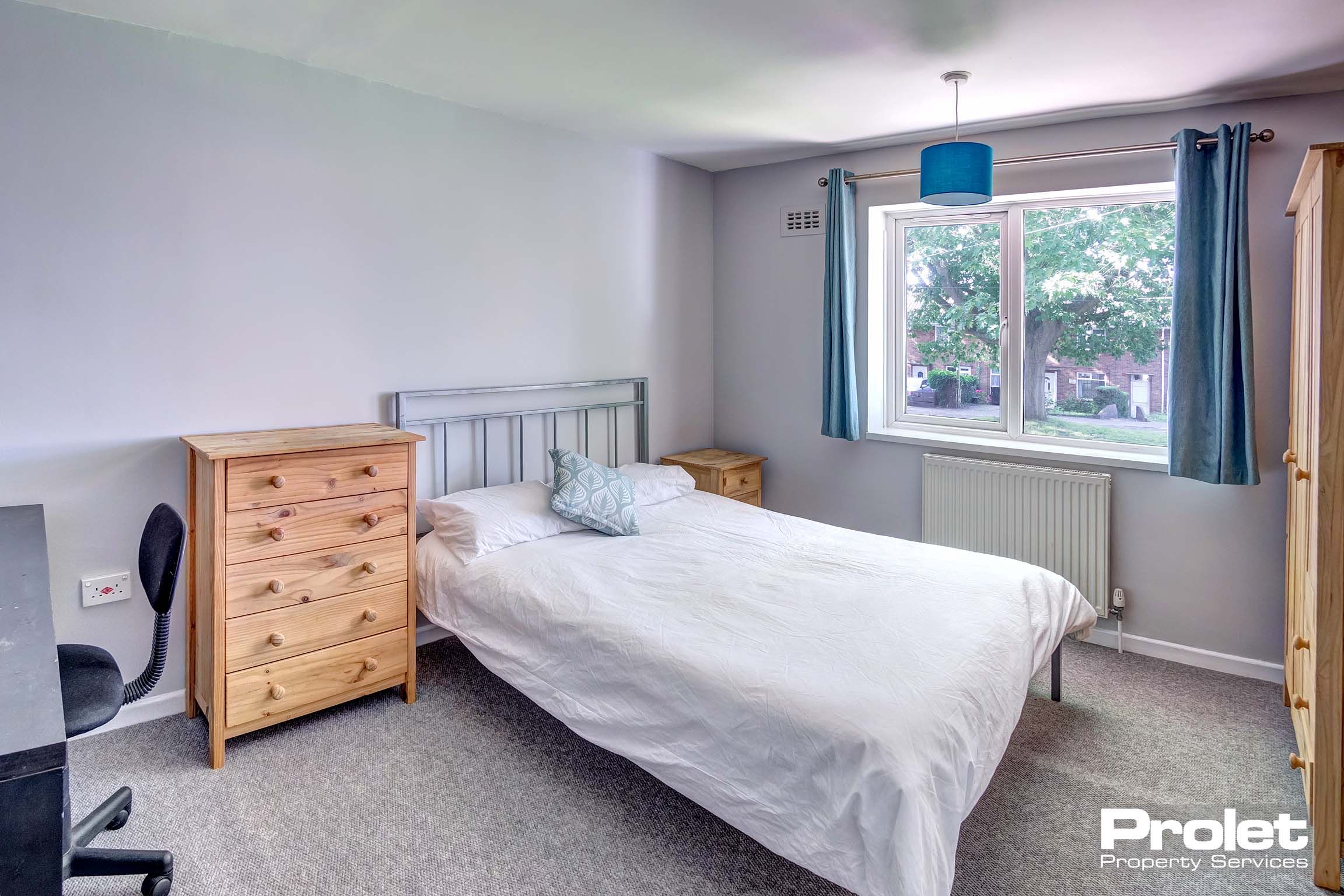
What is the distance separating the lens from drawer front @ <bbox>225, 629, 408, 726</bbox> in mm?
2453

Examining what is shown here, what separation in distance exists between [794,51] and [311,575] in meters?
2.47

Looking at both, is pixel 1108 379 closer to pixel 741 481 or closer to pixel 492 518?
pixel 741 481

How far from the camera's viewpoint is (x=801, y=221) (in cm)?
426

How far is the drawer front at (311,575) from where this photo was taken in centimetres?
243

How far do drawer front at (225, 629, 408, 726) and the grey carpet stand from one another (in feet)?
0.44

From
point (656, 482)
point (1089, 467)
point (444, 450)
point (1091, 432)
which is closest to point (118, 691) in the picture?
point (444, 450)

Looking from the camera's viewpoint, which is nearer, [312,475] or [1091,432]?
[312,475]

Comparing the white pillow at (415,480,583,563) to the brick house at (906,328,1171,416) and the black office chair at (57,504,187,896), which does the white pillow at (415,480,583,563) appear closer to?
the black office chair at (57,504,187,896)

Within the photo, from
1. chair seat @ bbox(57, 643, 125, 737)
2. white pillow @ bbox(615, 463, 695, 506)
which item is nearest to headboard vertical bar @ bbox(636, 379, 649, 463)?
white pillow @ bbox(615, 463, 695, 506)

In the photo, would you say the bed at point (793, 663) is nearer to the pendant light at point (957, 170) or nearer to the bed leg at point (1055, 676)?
the bed leg at point (1055, 676)

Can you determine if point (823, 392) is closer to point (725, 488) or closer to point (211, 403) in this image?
point (725, 488)

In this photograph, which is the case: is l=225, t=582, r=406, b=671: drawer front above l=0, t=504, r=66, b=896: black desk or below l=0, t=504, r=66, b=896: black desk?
below

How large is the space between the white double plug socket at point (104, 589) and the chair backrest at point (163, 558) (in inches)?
30.3

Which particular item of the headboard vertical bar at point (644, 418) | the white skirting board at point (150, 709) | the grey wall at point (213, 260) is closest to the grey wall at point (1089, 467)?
the headboard vertical bar at point (644, 418)
